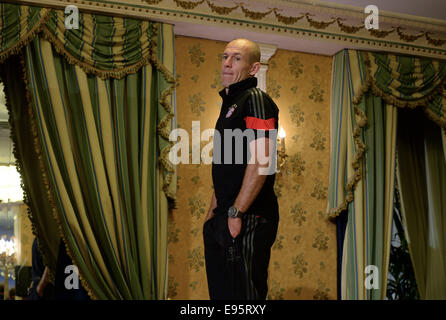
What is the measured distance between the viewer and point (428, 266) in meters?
4.44

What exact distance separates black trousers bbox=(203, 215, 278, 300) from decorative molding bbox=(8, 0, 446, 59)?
6.77 feet

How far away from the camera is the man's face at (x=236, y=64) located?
2.08 m

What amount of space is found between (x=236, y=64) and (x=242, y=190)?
0.54 metres

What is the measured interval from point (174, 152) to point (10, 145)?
1097 millimetres

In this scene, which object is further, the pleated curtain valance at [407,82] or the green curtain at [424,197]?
the green curtain at [424,197]

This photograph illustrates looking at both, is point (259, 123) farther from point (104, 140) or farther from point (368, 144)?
point (368, 144)

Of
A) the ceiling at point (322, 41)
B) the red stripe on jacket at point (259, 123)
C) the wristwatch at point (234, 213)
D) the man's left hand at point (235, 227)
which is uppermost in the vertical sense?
the ceiling at point (322, 41)

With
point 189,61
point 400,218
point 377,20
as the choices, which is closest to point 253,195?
point 189,61

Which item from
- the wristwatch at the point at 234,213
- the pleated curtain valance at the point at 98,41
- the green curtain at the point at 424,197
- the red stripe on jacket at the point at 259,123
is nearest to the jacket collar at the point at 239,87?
the red stripe on jacket at the point at 259,123

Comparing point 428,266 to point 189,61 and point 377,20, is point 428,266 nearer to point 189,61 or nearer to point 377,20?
point 377,20

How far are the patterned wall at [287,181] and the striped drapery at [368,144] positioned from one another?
130mm

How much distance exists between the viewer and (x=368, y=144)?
13.3ft

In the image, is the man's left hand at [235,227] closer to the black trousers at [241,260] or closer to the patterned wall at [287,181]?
the black trousers at [241,260]

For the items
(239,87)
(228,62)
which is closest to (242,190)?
(239,87)
